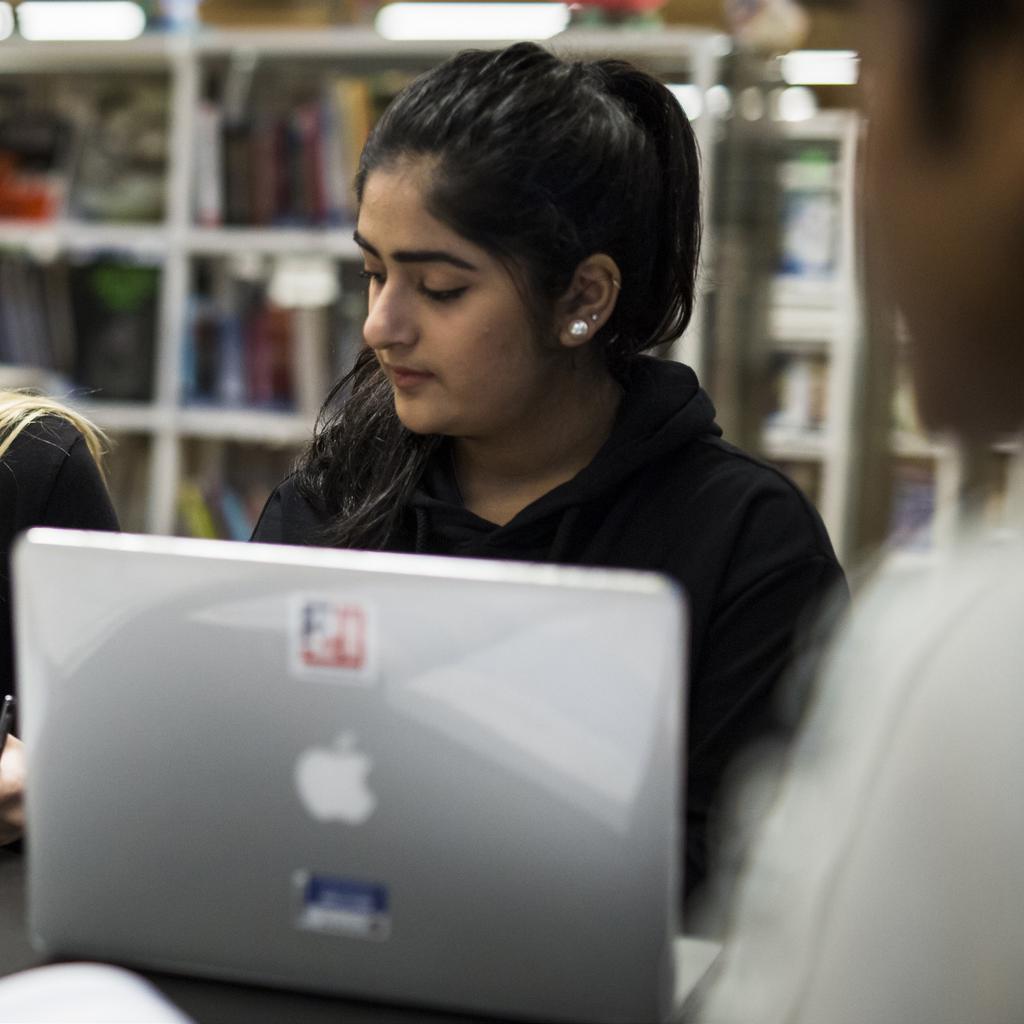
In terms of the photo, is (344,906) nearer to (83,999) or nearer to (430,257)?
(83,999)

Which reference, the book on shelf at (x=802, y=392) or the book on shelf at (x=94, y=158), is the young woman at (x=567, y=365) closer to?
the book on shelf at (x=94, y=158)

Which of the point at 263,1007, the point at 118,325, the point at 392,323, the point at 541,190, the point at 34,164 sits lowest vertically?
the point at 263,1007

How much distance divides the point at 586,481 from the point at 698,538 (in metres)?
0.13

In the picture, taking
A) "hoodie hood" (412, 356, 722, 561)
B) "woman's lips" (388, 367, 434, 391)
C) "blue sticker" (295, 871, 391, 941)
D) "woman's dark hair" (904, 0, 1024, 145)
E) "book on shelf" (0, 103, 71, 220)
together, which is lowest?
"blue sticker" (295, 871, 391, 941)

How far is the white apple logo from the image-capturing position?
0.81 metres

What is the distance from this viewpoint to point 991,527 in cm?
53

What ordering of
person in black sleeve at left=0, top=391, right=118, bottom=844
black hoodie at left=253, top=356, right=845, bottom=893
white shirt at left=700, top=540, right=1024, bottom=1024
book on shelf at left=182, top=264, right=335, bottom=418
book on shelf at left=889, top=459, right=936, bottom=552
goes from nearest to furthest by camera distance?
white shirt at left=700, top=540, right=1024, bottom=1024
black hoodie at left=253, top=356, right=845, bottom=893
person in black sleeve at left=0, top=391, right=118, bottom=844
book on shelf at left=182, top=264, right=335, bottom=418
book on shelf at left=889, top=459, right=936, bottom=552

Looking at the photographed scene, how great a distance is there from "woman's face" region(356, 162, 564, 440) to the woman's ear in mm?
38

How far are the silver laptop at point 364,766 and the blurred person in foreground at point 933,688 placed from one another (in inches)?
9.3

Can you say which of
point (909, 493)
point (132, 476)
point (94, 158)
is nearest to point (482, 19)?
point (94, 158)

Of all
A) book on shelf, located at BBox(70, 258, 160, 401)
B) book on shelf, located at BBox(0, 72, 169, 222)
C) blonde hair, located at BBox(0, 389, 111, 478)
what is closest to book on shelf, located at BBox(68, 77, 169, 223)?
book on shelf, located at BBox(0, 72, 169, 222)

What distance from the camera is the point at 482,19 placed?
327 cm

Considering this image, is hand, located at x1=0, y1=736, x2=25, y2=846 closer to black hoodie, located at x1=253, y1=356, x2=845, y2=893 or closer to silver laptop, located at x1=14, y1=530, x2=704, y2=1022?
silver laptop, located at x1=14, y1=530, x2=704, y2=1022

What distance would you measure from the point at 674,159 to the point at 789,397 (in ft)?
7.49
